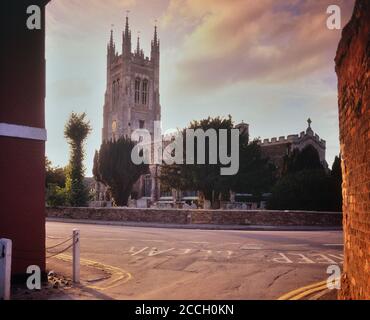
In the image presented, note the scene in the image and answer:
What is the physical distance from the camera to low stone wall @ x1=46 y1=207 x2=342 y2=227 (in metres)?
24.4

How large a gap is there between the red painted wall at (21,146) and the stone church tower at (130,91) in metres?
68.2

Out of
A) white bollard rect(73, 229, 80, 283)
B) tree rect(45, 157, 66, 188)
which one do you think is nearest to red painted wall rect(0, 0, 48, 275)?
white bollard rect(73, 229, 80, 283)

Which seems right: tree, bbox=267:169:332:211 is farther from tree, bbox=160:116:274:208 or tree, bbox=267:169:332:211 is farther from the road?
the road

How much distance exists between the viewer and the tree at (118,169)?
45.1 meters

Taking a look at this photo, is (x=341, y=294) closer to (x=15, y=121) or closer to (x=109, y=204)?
(x=15, y=121)

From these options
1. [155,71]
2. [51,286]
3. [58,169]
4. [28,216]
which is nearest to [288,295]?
[51,286]

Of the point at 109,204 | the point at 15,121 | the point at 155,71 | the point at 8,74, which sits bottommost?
the point at 109,204

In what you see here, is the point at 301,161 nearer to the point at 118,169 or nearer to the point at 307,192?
the point at 307,192

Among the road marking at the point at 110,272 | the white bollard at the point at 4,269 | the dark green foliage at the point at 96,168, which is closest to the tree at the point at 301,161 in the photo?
the dark green foliage at the point at 96,168

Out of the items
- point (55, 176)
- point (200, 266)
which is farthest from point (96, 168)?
point (200, 266)

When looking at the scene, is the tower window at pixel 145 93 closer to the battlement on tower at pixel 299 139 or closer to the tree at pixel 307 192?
the battlement on tower at pixel 299 139

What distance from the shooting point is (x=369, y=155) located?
3.99 metres

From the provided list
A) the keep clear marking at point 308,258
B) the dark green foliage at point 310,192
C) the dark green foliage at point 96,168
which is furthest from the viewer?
the dark green foliage at point 96,168
